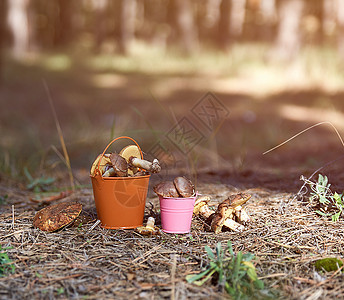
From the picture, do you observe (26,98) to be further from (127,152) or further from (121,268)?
(121,268)

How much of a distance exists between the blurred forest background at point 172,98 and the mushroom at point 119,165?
1.65 ft

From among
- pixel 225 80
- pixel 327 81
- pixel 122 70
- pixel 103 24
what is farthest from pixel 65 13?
pixel 327 81

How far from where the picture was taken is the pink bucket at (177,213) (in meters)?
1.87

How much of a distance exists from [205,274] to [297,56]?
830 centimetres

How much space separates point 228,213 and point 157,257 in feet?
1.36

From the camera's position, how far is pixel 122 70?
9.77 m

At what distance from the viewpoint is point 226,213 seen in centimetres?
186

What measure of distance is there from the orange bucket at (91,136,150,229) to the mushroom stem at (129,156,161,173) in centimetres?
5

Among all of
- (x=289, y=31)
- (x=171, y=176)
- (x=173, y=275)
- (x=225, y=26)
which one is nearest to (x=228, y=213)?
(x=173, y=275)

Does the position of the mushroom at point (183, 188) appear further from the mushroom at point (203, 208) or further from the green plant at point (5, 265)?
the green plant at point (5, 265)

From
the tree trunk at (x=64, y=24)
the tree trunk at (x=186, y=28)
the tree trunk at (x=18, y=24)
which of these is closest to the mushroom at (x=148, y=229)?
the tree trunk at (x=18, y=24)

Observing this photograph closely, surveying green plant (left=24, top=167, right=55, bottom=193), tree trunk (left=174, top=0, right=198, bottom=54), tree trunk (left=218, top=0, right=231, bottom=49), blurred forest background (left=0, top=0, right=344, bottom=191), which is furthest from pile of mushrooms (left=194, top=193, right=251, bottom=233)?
tree trunk (left=218, top=0, right=231, bottom=49)

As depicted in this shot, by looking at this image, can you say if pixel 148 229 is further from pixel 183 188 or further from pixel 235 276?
pixel 235 276

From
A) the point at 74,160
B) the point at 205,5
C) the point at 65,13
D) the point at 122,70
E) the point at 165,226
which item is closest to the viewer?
the point at 165,226
